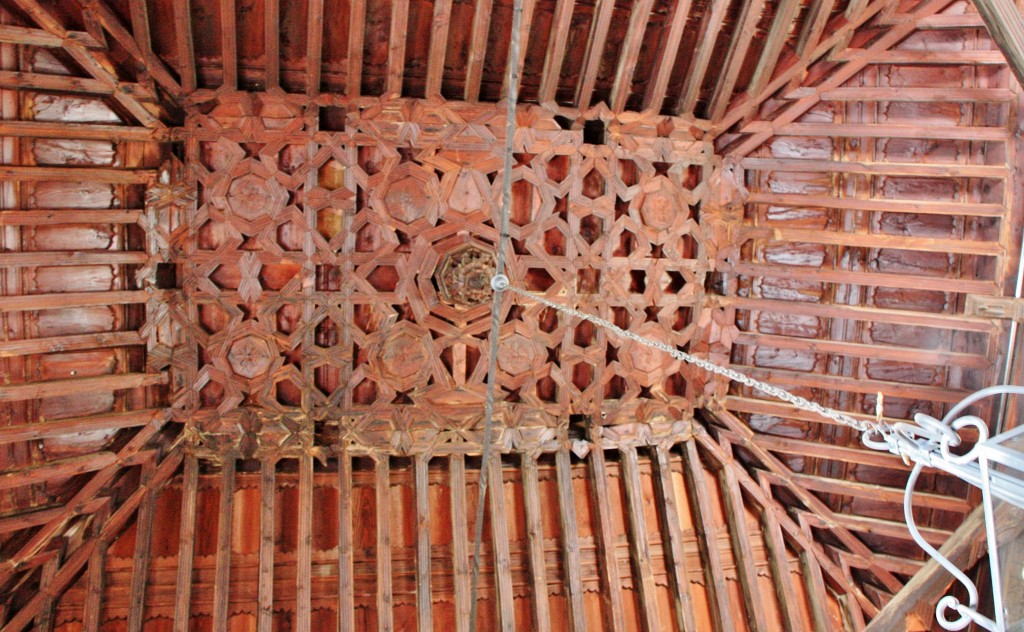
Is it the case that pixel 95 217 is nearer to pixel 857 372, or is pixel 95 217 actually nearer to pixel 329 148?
pixel 329 148

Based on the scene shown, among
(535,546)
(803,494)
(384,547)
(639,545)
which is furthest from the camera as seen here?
(803,494)

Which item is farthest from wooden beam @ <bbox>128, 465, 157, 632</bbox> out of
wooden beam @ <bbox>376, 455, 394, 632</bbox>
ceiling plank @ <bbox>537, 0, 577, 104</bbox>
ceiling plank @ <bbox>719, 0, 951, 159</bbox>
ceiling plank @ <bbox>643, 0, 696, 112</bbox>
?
ceiling plank @ <bbox>719, 0, 951, 159</bbox>

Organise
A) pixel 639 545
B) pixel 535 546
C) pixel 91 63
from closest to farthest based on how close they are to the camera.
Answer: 1. pixel 91 63
2. pixel 535 546
3. pixel 639 545

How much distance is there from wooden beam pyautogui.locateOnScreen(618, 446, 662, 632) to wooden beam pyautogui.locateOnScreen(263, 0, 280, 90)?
3288 mm

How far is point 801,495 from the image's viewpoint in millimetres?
5312

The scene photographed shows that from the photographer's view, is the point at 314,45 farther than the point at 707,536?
No

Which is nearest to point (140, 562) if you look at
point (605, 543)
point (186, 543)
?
point (186, 543)

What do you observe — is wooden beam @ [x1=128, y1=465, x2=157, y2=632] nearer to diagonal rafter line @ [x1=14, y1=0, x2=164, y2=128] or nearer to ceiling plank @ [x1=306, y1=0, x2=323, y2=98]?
diagonal rafter line @ [x1=14, y1=0, x2=164, y2=128]

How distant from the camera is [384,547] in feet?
15.9

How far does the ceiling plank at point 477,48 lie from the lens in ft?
14.9

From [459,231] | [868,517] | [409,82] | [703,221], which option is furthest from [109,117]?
[868,517]

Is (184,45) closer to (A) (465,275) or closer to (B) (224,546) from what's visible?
(A) (465,275)

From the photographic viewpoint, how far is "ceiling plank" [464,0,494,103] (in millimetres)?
4555

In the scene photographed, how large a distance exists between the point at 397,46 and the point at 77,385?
9.19 feet
